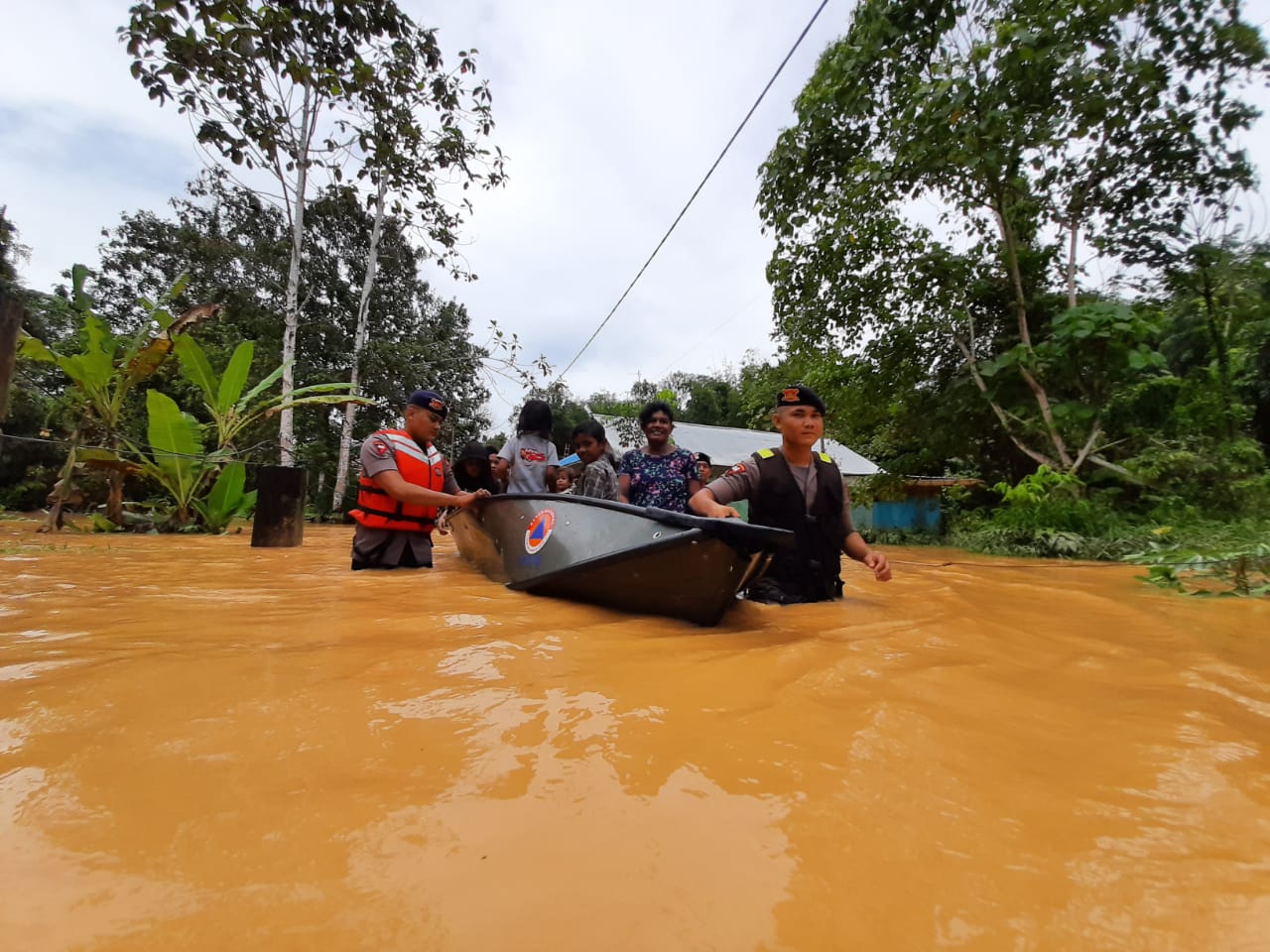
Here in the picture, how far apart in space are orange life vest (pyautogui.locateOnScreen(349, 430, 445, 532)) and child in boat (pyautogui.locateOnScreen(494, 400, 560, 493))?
1.63ft

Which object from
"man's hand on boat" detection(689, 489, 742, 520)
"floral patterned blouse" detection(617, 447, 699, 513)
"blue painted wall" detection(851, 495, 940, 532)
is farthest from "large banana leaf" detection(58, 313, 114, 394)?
"blue painted wall" detection(851, 495, 940, 532)

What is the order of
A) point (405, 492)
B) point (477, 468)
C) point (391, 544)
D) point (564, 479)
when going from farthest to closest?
point (477, 468) → point (564, 479) → point (391, 544) → point (405, 492)

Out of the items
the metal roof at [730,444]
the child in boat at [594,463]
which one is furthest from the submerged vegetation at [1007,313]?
the metal roof at [730,444]

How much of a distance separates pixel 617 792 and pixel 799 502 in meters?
2.20

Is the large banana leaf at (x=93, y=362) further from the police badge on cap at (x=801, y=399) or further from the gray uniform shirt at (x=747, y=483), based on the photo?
the police badge on cap at (x=801, y=399)

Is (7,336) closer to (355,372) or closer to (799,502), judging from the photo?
(799,502)

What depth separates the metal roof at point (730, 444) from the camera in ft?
58.2

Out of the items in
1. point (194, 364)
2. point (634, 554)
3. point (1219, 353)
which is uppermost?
point (1219, 353)

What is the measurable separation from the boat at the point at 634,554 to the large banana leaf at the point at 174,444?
6071 mm

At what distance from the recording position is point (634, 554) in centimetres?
253

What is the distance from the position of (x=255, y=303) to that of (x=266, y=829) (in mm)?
18467

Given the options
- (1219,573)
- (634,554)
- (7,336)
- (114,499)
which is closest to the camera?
(634,554)

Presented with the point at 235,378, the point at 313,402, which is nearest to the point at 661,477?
the point at 313,402

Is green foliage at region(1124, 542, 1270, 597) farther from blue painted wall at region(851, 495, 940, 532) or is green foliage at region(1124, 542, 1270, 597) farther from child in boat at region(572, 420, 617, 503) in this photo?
blue painted wall at region(851, 495, 940, 532)
